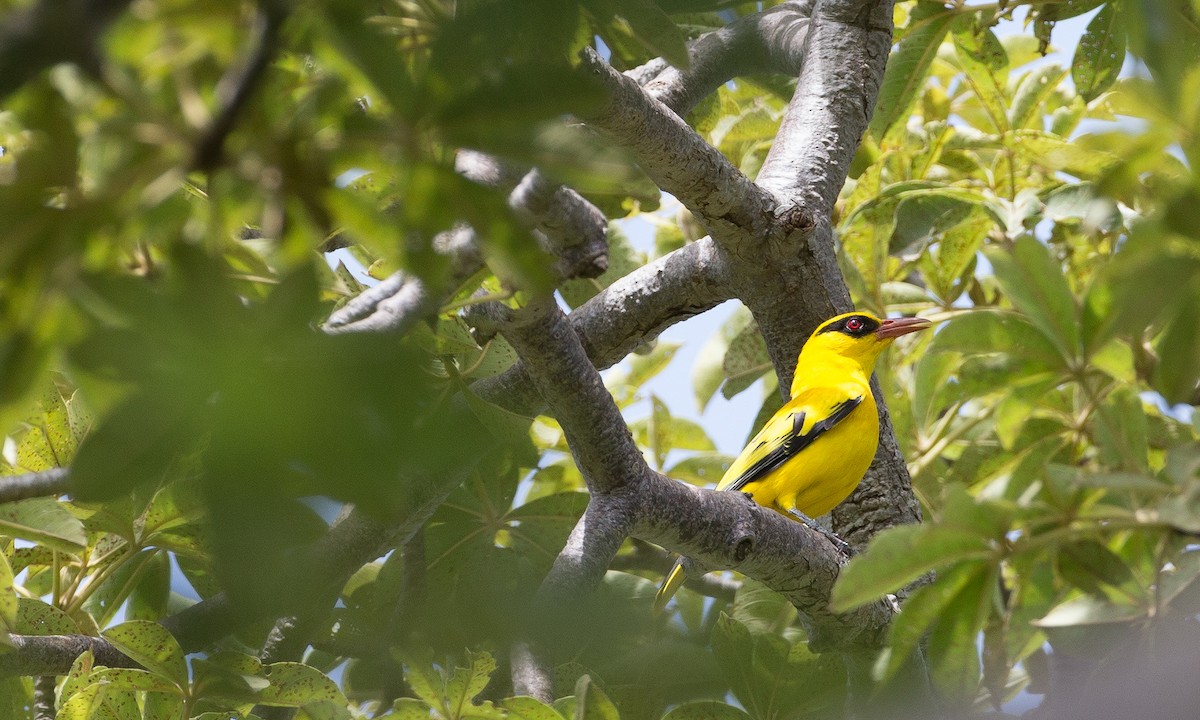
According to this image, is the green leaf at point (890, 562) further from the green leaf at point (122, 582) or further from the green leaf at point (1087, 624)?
the green leaf at point (122, 582)

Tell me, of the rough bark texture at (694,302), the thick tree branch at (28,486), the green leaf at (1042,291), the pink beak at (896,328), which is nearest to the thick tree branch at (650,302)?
the rough bark texture at (694,302)

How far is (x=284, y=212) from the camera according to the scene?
78 cm

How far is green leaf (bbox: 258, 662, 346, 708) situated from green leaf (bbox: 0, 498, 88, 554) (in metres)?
0.54

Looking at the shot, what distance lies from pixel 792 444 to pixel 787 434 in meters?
0.08

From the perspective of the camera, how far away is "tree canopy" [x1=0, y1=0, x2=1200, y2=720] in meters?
0.71

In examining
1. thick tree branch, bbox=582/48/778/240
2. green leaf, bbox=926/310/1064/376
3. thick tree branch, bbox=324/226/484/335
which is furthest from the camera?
thick tree branch, bbox=582/48/778/240

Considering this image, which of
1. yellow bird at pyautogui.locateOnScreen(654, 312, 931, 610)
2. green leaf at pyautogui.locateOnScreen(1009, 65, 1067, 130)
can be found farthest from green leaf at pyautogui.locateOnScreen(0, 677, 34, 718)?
green leaf at pyautogui.locateOnScreen(1009, 65, 1067, 130)

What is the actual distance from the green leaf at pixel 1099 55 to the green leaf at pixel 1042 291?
5.82 ft

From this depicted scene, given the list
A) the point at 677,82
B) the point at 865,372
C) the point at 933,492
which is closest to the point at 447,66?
the point at 677,82

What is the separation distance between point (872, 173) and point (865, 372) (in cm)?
94

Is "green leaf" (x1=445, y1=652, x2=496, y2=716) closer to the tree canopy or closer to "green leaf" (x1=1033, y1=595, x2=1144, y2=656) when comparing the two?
the tree canopy

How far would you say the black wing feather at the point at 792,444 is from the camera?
4.19m

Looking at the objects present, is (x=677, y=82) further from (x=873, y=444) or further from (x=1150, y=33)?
(x=1150, y=33)

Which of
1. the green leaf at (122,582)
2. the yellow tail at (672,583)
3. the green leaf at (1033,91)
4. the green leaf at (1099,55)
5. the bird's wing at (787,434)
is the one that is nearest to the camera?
the green leaf at (122,582)
